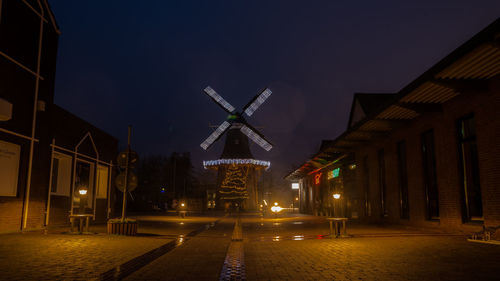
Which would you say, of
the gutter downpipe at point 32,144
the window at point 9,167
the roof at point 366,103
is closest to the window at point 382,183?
the roof at point 366,103

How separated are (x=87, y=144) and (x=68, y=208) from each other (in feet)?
12.5

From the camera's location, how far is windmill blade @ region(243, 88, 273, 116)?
52688 mm

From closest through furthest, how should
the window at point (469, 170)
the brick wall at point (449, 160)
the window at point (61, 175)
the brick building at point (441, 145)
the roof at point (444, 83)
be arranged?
the roof at point (444, 83) → the brick building at point (441, 145) → the brick wall at point (449, 160) → the window at point (469, 170) → the window at point (61, 175)

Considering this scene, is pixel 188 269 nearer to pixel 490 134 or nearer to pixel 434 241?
pixel 434 241

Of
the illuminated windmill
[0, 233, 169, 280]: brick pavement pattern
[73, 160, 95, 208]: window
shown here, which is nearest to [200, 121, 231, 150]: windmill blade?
the illuminated windmill

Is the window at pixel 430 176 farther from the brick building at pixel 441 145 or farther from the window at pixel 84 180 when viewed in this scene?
the window at pixel 84 180

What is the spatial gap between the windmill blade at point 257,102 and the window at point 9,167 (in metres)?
39.7

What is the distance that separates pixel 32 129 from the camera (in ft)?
49.4

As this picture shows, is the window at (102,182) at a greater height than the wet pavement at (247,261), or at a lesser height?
greater

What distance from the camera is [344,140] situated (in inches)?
915

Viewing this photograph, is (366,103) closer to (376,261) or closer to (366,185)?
(366,185)

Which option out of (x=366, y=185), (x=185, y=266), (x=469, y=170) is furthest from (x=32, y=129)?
(x=366, y=185)

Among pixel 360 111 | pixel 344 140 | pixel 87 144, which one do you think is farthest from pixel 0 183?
pixel 360 111

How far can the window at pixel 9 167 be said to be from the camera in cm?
1346
